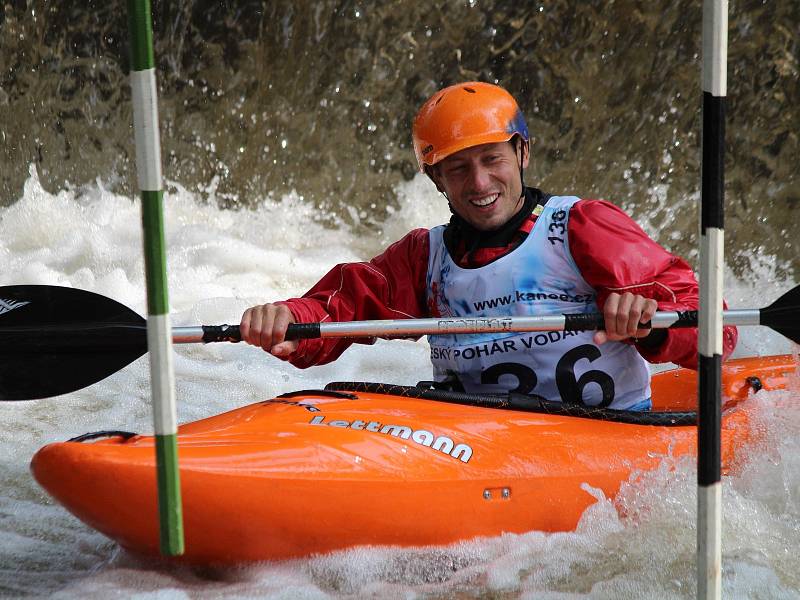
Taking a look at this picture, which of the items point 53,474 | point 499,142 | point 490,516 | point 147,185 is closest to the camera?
point 147,185

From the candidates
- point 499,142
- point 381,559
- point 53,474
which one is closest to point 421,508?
point 381,559

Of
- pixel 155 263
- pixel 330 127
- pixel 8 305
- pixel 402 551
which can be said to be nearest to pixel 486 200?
pixel 402 551

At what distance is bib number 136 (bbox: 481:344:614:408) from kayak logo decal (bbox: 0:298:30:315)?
1215 millimetres

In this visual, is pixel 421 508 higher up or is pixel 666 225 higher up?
pixel 666 225

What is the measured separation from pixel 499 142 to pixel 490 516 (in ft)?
3.24

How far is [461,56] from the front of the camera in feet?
22.6

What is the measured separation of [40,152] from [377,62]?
2428 millimetres

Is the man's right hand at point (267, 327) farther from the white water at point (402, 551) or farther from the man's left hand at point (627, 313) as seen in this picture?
the man's left hand at point (627, 313)

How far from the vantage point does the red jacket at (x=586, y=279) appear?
2.54 m

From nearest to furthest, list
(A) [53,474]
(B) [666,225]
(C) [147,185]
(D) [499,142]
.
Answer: (C) [147,185] < (A) [53,474] < (D) [499,142] < (B) [666,225]

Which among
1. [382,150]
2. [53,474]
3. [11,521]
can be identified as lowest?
[11,521]

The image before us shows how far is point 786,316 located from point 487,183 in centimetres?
83

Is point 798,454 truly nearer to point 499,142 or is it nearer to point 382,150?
point 499,142

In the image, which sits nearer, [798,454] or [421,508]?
[421,508]
